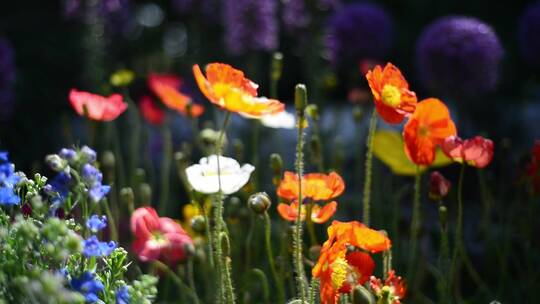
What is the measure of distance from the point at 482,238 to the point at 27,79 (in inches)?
122

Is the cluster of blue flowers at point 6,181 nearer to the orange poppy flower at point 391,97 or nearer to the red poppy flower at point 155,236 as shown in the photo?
the red poppy flower at point 155,236

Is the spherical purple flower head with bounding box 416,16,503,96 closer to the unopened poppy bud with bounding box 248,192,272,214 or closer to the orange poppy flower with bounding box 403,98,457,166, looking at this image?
the orange poppy flower with bounding box 403,98,457,166

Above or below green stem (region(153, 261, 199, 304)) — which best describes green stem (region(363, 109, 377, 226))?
above

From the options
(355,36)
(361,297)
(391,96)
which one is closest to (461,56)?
(355,36)

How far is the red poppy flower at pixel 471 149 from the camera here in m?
1.68

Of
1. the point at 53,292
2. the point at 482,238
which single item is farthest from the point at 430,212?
the point at 53,292

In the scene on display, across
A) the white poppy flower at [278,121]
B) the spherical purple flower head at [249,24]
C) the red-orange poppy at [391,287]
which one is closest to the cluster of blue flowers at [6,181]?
the red-orange poppy at [391,287]

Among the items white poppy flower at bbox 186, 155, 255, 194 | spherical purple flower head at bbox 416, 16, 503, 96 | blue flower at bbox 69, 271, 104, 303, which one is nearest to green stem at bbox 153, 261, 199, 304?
white poppy flower at bbox 186, 155, 255, 194

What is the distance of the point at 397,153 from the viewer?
238 cm

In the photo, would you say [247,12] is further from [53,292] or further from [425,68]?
[53,292]

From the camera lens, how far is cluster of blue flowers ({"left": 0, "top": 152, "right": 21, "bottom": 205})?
1.28 metres

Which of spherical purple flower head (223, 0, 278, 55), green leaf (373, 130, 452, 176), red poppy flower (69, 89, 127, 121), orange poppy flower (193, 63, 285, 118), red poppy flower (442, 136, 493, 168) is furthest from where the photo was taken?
spherical purple flower head (223, 0, 278, 55)

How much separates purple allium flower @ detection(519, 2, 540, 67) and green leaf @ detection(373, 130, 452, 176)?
4.04ft

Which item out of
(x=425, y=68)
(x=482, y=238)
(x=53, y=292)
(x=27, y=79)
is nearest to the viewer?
(x=53, y=292)
